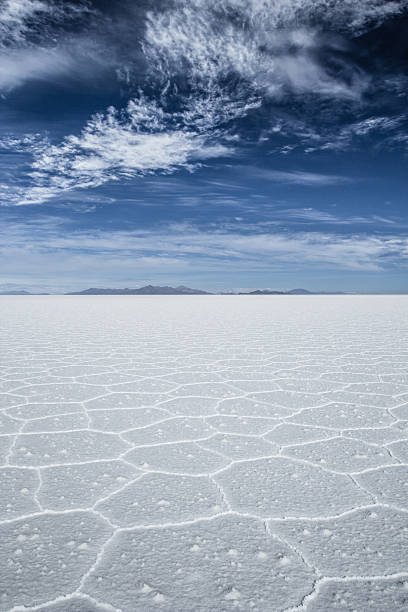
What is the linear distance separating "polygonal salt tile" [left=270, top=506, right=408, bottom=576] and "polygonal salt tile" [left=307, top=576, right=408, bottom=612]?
0.03 m

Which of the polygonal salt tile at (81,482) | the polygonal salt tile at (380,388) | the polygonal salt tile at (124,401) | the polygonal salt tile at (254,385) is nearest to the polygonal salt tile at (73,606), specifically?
the polygonal salt tile at (81,482)

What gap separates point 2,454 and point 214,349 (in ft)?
12.2

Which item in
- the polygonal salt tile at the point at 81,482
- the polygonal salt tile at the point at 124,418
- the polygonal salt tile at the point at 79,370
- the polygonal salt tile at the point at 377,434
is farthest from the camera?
the polygonal salt tile at the point at 79,370

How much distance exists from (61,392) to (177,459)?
1614mm

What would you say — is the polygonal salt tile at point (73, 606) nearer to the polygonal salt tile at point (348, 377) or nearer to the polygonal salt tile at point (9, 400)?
the polygonal salt tile at point (9, 400)

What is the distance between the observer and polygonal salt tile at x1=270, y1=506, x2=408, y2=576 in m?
1.17

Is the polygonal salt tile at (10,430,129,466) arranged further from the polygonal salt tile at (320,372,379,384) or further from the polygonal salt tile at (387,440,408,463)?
the polygonal salt tile at (320,372,379,384)

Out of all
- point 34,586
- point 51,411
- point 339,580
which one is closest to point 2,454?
point 51,411

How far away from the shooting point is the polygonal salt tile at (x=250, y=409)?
8.68ft

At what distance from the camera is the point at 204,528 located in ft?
4.47

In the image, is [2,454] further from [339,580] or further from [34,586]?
[339,580]

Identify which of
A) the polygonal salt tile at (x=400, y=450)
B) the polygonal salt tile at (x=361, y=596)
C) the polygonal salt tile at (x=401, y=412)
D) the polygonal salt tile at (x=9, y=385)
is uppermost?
the polygonal salt tile at (x=401, y=412)

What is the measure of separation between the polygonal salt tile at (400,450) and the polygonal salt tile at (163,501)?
942mm

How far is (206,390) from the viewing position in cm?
327
